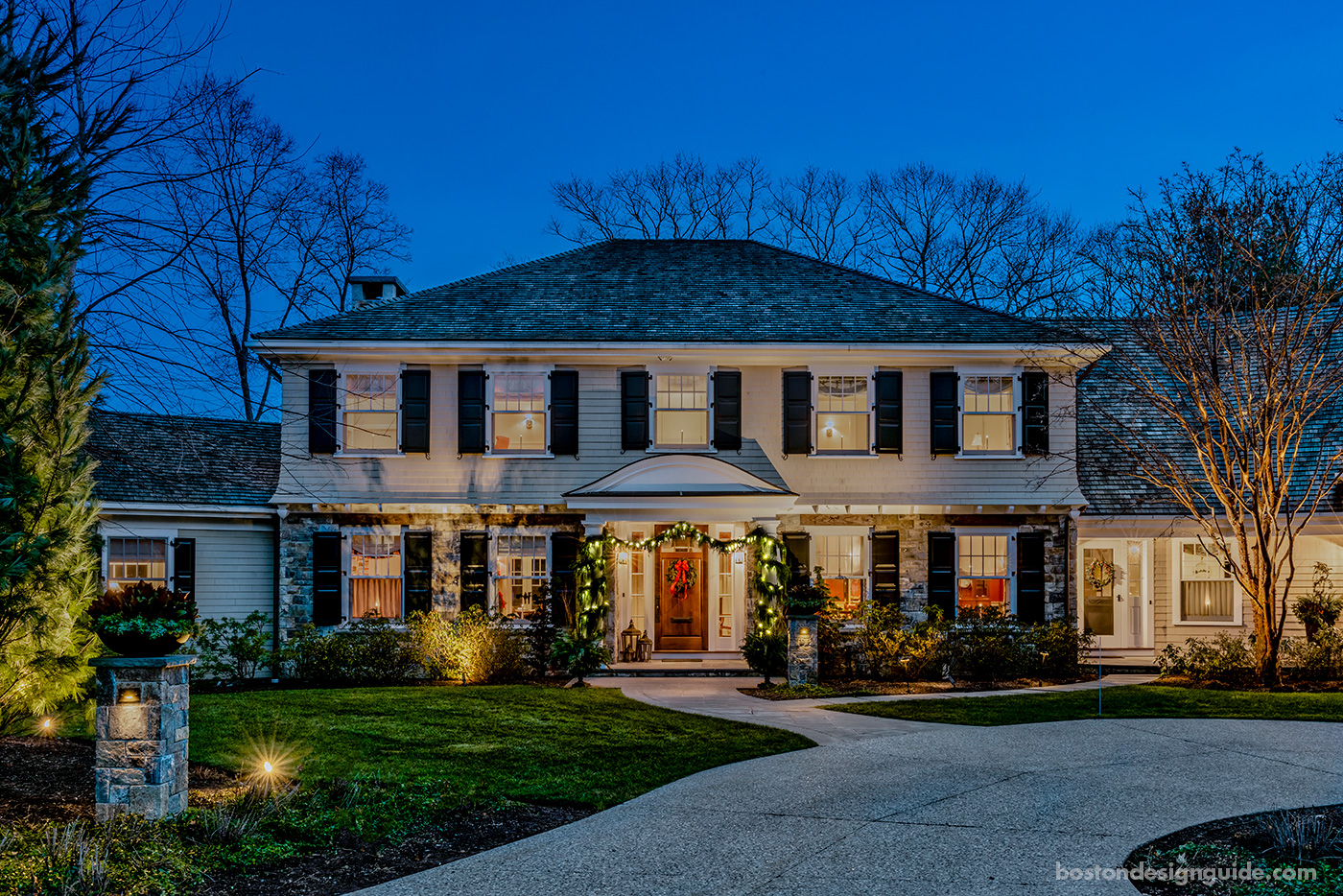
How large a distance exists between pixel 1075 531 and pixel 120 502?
15.7 meters

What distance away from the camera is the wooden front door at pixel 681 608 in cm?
1769

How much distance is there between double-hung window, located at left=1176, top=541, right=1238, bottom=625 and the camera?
18047mm

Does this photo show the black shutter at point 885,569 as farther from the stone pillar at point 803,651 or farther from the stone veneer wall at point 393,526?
the stone veneer wall at point 393,526

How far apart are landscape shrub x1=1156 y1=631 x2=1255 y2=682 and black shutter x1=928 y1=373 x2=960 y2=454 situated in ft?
15.7

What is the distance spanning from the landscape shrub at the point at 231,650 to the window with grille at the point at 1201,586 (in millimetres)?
15864

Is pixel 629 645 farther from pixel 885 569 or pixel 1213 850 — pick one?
pixel 1213 850

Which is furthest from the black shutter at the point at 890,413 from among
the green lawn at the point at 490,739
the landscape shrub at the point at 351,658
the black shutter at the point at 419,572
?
the landscape shrub at the point at 351,658

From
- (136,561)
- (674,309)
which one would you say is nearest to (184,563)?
(136,561)

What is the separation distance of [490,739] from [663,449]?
7741 mm

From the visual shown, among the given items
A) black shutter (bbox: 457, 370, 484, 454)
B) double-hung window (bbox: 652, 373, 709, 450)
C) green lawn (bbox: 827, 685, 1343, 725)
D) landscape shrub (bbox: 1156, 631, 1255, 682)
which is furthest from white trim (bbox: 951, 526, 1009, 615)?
black shutter (bbox: 457, 370, 484, 454)

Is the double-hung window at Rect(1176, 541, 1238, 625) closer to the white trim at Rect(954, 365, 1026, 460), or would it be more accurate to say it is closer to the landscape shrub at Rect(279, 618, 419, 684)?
the white trim at Rect(954, 365, 1026, 460)

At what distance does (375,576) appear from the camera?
659 inches

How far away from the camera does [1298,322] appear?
14.9m

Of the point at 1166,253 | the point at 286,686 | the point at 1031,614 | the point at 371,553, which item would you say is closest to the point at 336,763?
the point at 286,686
